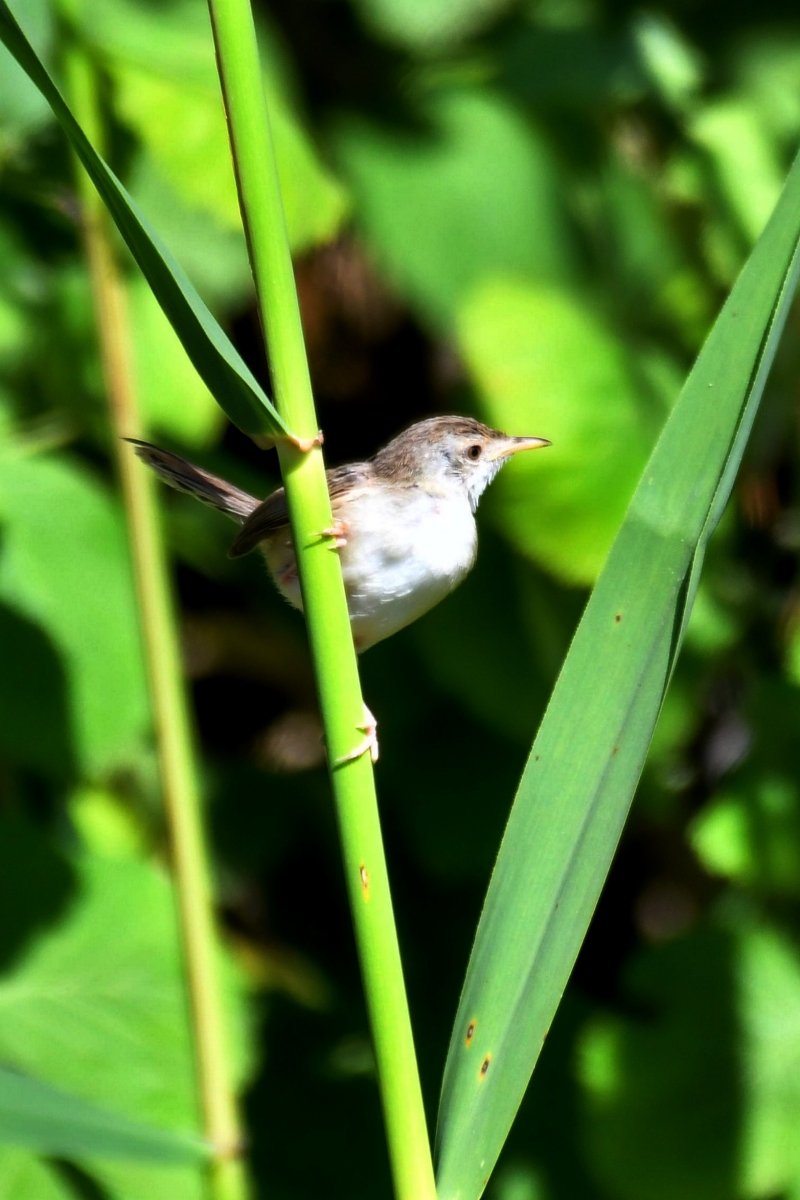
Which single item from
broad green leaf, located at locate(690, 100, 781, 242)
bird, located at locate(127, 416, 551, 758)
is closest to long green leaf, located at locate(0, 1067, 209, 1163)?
bird, located at locate(127, 416, 551, 758)

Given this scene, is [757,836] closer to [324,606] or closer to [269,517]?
[269,517]

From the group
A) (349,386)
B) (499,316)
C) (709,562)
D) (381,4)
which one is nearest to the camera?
(499,316)

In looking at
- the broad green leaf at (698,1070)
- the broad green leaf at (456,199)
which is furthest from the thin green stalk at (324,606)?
the broad green leaf at (456,199)

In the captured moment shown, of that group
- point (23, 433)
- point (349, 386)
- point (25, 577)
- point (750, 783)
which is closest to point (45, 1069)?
point (25, 577)

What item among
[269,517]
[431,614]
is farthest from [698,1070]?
[269,517]

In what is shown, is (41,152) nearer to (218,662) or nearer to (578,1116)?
(218,662)

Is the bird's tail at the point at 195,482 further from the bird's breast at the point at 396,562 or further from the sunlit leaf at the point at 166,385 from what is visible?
the sunlit leaf at the point at 166,385

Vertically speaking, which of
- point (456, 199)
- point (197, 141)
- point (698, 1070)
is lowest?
point (698, 1070)
